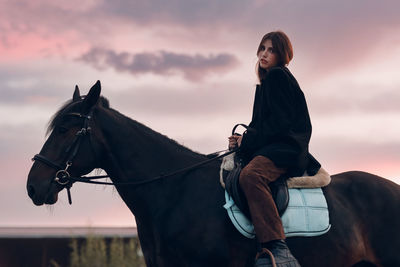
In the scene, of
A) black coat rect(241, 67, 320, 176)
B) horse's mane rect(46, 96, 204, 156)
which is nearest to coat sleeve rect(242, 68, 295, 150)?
black coat rect(241, 67, 320, 176)

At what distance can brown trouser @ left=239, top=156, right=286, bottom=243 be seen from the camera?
22.6ft

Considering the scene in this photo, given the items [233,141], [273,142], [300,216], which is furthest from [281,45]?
[300,216]

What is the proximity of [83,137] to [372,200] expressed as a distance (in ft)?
11.9

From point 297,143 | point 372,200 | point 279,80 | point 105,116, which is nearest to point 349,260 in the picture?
point 372,200

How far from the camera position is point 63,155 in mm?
7152

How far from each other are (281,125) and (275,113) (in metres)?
0.15

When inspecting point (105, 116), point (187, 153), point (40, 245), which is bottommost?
point (40, 245)

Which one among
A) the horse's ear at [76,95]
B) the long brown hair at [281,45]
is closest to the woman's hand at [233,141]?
the long brown hair at [281,45]

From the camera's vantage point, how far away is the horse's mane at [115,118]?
24.0 feet

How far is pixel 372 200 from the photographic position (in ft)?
25.8

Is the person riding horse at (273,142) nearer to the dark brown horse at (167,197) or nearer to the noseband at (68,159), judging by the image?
the dark brown horse at (167,197)

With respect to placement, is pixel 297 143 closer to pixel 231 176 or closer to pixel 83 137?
pixel 231 176

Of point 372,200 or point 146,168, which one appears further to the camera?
point 372,200

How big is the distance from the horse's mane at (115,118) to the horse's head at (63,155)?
0.05ft
